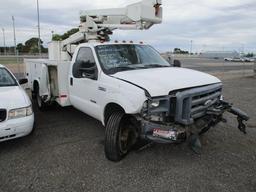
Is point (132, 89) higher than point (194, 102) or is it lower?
higher

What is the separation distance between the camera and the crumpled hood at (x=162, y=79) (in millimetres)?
3830

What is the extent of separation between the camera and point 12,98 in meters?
4.71

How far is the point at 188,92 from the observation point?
12.7 feet

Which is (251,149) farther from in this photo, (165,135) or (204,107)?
(165,135)

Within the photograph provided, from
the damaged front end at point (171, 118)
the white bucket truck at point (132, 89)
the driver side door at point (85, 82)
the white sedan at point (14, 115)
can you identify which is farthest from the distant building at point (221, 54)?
the white sedan at point (14, 115)

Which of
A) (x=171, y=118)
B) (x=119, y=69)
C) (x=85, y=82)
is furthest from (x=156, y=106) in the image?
(x=85, y=82)

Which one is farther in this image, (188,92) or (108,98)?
(108,98)

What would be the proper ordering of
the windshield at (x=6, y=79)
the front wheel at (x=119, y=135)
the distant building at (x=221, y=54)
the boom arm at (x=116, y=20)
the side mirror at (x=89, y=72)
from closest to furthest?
1. the front wheel at (x=119, y=135)
2. the side mirror at (x=89, y=72)
3. the windshield at (x=6, y=79)
4. the boom arm at (x=116, y=20)
5. the distant building at (x=221, y=54)

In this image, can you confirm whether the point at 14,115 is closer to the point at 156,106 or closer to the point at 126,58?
the point at 126,58

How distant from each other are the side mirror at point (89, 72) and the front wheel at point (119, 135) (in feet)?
2.85

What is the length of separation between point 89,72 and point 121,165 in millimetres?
1783

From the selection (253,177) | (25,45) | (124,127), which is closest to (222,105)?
(253,177)

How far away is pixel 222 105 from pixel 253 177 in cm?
136

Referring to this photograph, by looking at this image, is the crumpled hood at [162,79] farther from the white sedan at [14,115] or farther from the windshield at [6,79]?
the windshield at [6,79]
